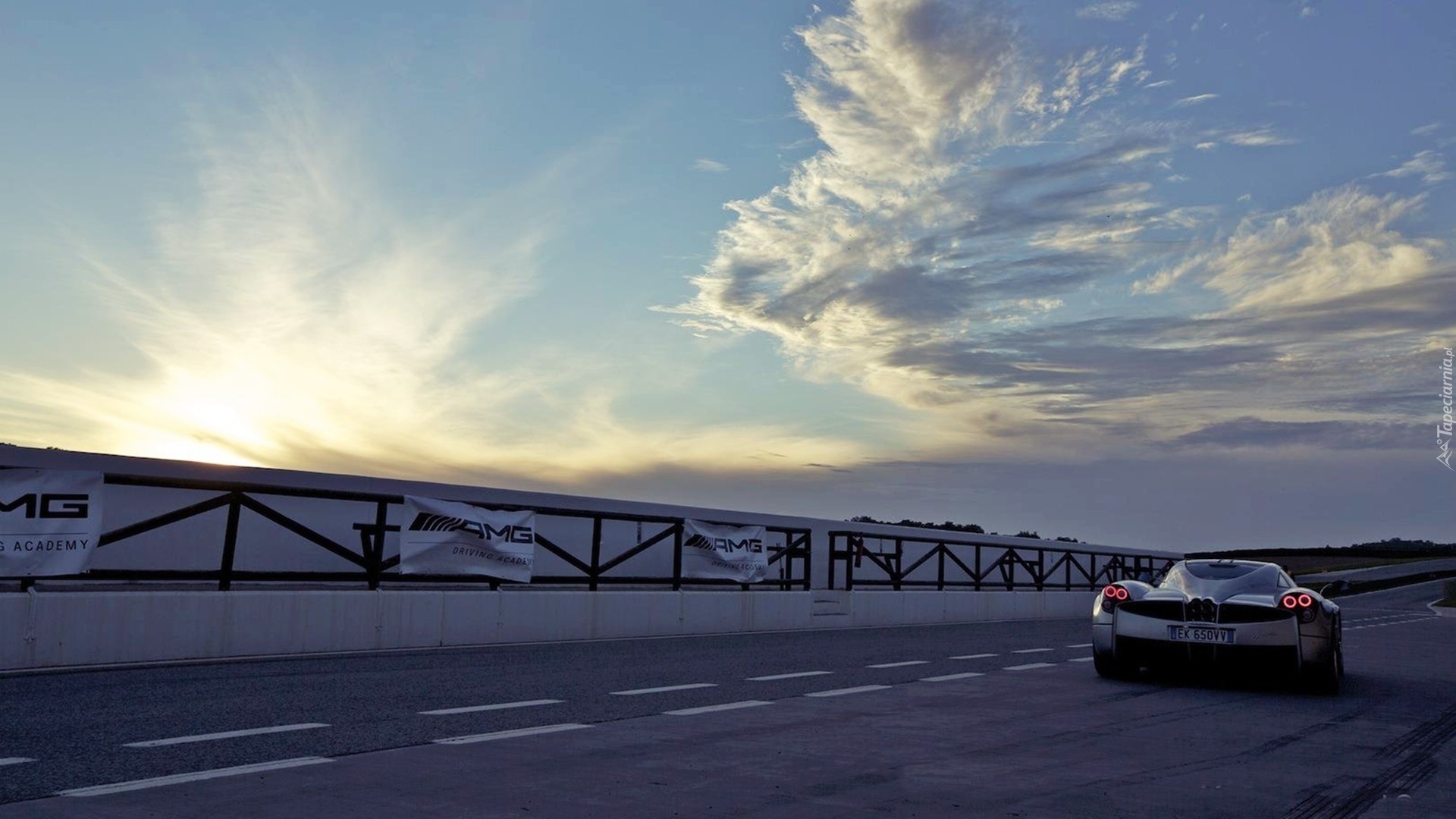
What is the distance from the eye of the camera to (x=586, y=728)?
790 cm

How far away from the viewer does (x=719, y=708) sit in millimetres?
9242

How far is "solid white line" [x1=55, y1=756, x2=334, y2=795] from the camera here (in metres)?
5.44

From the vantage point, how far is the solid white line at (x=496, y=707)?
8488 millimetres

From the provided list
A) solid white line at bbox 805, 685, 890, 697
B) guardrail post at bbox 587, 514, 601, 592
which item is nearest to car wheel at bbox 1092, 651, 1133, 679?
solid white line at bbox 805, 685, 890, 697

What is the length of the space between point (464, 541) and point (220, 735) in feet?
28.0

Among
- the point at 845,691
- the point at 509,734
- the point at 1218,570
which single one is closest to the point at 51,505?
the point at 509,734

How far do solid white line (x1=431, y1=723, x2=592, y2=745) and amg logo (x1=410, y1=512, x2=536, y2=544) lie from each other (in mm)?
7713

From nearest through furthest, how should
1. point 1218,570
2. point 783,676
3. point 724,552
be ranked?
1. point 783,676
2. point 1218,570
3. point 724,552

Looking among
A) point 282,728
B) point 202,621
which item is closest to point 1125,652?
point 282,728

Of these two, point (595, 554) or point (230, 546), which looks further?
point (595, 554)

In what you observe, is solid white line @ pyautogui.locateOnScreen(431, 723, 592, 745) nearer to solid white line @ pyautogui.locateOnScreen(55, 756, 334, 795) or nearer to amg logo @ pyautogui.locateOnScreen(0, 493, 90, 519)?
solid white line @ pyautogui.locateOnScreen(55, 756, 334, 795)

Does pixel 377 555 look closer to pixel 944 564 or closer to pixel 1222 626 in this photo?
pixel 1222 626

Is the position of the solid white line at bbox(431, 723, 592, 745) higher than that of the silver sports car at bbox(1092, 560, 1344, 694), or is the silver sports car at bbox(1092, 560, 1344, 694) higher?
the silver sports car at bbox(1092, 560, 1344, 694)

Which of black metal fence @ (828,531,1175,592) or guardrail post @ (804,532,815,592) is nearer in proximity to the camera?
guardrail post @ (804,532,815,592)
